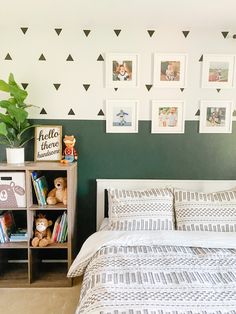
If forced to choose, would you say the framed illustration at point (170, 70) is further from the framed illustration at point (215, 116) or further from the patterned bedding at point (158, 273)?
the patterned bedding at point (158, 273)

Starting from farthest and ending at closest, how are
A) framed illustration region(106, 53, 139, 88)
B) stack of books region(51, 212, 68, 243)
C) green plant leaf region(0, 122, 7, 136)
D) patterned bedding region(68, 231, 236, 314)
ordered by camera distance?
framed illustration region(106, 53, 139, 88) < stack of books region(51, 212, 68, 243) < green plant leaf region(0, 122, 7, 136) < patterned bedding region(68, 231, 236, 314)

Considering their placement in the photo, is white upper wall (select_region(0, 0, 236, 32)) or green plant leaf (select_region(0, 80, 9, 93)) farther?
green plant leaf (select_region(0, 80, 9, 93))

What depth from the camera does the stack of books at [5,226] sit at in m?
2.25

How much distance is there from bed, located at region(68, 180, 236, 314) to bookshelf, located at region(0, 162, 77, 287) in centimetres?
33

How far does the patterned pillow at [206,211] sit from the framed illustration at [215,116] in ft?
1.99

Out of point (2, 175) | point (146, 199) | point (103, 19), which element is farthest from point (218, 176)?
point (2, 175)

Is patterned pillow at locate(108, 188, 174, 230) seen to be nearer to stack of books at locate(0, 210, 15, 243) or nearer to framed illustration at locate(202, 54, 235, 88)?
stack of books at locate(0, 210, 15, 243)

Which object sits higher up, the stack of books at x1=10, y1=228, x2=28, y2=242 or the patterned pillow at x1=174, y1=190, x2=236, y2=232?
the patterned pillow at x1=174, y1=190, x2=236, y2=232

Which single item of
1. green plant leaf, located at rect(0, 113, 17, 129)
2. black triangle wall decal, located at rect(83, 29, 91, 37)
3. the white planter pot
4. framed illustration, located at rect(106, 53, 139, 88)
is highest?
black triangle wall decal, located at rect(83, 29, 91, 37)

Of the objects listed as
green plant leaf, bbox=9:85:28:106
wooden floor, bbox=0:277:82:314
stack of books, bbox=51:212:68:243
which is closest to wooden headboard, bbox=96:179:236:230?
stack of books, bbox=51:212:68:243

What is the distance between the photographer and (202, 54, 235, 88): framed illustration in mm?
2416

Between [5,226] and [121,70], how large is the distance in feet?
5.66

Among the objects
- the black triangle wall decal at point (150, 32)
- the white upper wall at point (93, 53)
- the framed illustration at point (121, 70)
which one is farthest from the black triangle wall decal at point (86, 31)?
the black triangle wall decal at point (150, 32)

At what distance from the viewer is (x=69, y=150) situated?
7.83 ft
